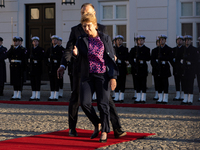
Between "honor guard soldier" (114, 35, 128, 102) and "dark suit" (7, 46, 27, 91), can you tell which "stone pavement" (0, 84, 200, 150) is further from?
"dark suit" (7, 46, 27, 91)

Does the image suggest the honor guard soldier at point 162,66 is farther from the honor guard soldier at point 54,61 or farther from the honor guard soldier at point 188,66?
the honor guard soldier at point 54,61

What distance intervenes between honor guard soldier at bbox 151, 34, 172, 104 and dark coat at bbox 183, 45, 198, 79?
0.41 metres

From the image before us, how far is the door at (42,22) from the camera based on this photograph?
17828mm

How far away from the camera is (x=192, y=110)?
8789 millimetres

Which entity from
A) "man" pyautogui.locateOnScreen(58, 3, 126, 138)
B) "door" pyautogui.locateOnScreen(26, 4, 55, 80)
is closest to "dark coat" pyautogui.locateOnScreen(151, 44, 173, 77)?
"man" pyautogui.locateOnScreen(58, 3, 126, 138)

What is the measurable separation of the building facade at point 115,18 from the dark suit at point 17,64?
4.31 meters

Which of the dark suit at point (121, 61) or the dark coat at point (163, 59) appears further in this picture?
the dark suit at point (121, 61)

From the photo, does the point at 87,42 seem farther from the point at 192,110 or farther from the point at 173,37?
the point at 173,37

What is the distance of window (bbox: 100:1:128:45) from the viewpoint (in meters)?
17.1

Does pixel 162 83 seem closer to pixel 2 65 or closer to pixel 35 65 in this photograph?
pixel 35 65

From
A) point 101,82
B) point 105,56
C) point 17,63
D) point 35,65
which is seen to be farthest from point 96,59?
point 17,63

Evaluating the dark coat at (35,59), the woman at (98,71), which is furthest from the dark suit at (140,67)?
the woman at (98,71)

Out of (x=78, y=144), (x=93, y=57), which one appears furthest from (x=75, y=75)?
(x=78, y=144)

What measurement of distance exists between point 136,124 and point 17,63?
5578 mm
